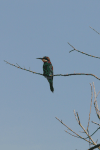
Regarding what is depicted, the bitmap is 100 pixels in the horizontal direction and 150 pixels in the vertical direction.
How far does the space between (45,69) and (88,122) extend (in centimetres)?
453

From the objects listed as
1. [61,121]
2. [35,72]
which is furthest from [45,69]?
[61,121]

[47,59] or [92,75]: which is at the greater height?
[47,59]

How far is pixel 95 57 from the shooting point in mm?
2650

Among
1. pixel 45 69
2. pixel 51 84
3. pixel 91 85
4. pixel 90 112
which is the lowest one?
pixel 90 112

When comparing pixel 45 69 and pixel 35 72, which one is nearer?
pixel 35 72

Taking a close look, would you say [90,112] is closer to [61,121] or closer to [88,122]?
[88,122]

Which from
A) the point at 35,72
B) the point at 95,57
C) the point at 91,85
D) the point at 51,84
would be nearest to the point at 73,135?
the point at 91,85

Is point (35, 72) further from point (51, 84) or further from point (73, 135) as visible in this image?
point (51, 84)

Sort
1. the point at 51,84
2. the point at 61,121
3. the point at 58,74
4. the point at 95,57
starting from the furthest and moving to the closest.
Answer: the point at 51,84 < the point at 58,74 < the point at 61,121 < the point at 95,57

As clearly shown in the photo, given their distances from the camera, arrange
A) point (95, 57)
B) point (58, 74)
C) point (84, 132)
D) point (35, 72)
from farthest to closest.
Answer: point (35, 72), point (58, 74), point (84, 132), point (95, 57)

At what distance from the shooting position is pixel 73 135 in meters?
2.96

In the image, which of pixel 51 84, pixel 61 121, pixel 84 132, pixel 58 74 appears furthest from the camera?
pixel 51 84

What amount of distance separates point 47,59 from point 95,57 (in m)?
4.84

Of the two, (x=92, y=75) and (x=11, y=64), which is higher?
(x=11, y=64)
